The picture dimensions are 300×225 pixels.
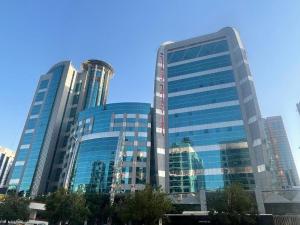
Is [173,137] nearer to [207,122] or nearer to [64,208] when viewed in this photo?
[207,122]

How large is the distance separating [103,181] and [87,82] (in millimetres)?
64059

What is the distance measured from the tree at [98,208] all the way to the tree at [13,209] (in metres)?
19.7

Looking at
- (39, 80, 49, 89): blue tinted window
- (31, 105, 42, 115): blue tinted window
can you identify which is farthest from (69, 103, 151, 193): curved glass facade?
(39, 80, 49, 89): blue tinted window

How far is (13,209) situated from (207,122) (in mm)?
61489

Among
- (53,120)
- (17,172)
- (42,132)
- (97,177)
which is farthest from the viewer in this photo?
(53,120)

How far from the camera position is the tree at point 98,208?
70238 millimetres

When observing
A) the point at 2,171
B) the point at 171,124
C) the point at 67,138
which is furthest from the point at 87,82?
the point at 2,171

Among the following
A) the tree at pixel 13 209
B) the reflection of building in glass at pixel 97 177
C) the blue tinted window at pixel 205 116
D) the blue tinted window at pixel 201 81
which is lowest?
the tree at pixel 13 209

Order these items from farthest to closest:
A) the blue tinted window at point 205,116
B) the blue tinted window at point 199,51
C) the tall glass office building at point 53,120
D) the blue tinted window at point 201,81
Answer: the tall glass office building at point 53,120
the blue tinted window at point 199,51
the blue tinted window at point 201,81
the blue tinted window at point 205,116

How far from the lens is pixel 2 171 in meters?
199

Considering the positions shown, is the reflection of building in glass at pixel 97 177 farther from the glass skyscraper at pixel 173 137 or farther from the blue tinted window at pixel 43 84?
the blue tinted window at pixel 43 84

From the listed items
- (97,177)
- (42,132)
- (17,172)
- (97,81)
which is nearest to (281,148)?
(97,81)

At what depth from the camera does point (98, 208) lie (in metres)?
73.4

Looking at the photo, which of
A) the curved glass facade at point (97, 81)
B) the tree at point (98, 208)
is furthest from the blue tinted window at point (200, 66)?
the tree at point (98, 208)
